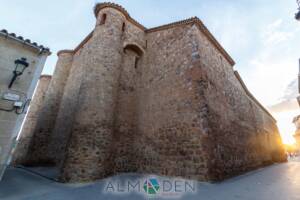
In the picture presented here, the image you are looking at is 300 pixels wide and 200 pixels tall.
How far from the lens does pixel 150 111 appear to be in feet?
25.2

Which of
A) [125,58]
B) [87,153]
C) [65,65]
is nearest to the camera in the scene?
[87,153]

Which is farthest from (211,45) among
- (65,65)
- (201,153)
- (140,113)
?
(65,65)

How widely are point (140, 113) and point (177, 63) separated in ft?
10.2

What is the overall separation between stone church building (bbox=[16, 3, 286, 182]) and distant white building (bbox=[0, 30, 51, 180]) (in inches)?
77.6

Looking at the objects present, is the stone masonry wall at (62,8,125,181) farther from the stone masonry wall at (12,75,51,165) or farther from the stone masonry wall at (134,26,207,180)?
the stone masonry wall at (12,75,51,165)

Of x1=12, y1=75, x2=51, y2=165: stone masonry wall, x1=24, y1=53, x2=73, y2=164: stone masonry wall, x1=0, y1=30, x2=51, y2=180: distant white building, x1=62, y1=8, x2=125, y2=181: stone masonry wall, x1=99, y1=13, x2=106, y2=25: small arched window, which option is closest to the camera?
x1=0, y1=30, x2=51, y2=180: distant white building

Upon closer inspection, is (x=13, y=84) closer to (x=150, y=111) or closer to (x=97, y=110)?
(x=97, y=110)

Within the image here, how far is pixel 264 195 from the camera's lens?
154 inches

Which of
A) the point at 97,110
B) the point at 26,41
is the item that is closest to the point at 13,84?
the point at 26,41

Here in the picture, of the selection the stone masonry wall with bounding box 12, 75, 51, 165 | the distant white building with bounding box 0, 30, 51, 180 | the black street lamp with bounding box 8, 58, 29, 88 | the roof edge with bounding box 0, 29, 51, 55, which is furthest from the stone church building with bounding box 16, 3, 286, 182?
the black street lamp with bounding box 8, 58, 29, 88

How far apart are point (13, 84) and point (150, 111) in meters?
5.19

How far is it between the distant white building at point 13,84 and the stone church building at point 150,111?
6.47 feet

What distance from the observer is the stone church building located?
5.78 meters

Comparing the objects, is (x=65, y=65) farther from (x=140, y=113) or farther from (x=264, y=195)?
(x=264, y=195)
